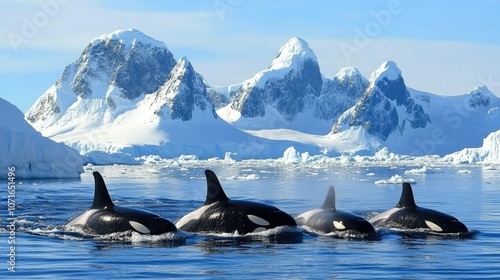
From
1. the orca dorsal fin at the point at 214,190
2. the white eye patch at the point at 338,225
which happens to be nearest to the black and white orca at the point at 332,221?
the white eye patch at the point at 338,225

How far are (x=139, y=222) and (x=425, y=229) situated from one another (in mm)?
7026

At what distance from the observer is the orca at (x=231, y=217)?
747 inches

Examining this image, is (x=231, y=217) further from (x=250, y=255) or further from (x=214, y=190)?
(x=250, y=255)

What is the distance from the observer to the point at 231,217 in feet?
62.8

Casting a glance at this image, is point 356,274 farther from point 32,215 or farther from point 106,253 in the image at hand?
point 32,215

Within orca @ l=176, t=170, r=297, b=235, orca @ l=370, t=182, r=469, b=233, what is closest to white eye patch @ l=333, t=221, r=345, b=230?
orca @ l=176, t=170, r=297, b=235

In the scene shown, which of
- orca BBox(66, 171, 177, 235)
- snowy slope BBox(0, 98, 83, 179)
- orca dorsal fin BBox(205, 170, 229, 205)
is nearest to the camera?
orca BBox(66, 171, 177, 235)

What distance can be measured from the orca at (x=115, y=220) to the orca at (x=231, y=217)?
0.96 meters

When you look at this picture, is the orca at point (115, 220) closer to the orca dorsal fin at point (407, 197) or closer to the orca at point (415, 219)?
the orca at point (415, 219)

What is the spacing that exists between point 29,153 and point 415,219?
47.1 m

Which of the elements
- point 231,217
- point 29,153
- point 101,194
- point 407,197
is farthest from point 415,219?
point 29,153

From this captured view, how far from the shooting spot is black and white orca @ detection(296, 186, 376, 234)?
19641 mm

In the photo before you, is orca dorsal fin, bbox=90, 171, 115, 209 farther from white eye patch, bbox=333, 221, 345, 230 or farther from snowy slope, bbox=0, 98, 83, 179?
snowy slope, bbox=0, 98, 83, 179

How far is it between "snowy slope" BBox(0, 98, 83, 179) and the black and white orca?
42991 millimetres
